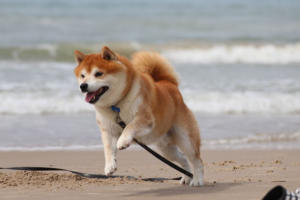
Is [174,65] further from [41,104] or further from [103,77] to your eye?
[103,77]

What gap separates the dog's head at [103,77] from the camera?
13.6 ft

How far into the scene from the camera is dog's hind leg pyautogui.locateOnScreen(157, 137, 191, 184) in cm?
502

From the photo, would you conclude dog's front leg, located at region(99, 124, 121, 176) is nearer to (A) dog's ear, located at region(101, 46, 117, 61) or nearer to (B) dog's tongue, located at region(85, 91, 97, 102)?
(B) dog's tongue, located at region(85, 91, 97, 102)

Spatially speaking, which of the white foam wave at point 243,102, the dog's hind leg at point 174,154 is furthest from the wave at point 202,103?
the dog's hind leg at point 174,154

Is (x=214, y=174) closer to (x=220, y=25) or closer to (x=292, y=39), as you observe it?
(x=292, y=39)

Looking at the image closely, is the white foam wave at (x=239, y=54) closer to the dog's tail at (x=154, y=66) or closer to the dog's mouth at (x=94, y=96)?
the dog's tail at (x=154, y=66)

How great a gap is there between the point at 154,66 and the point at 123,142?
1.10 metres

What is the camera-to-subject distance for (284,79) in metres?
11.6

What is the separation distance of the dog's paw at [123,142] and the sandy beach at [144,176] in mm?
412

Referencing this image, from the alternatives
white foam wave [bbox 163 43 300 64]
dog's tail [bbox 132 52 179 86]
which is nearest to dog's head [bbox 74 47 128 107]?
dog's tail [bbox 132 52 179 86]

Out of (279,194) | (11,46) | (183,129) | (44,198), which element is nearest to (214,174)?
(183,129)

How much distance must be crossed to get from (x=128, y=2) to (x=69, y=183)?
1256 inches

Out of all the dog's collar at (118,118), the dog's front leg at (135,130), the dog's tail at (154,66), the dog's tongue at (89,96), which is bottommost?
the dog's front leg at (135,130)

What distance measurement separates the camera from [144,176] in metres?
5.33
